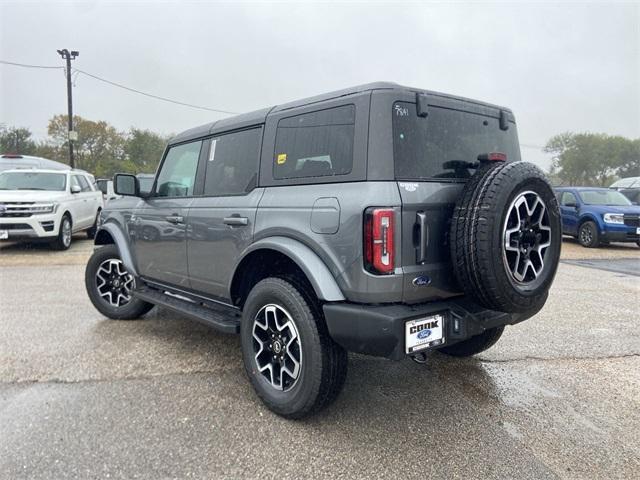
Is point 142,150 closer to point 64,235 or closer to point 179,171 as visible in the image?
point 64,235

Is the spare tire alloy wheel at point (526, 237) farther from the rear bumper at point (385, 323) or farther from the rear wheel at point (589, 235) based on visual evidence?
the rear wheel at point (589, 235)

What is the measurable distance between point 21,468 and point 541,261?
2.96 m

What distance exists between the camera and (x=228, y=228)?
3111mm

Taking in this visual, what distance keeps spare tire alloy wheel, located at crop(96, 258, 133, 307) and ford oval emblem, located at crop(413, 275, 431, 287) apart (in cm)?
329

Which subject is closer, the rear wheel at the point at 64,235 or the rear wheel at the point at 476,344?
the rear wheel at the point at 476,344

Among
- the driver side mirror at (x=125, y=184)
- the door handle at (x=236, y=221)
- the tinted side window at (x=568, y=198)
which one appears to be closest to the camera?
the door handle at (x=236, y=221)

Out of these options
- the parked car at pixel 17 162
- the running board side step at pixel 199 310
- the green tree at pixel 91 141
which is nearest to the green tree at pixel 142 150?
the green tree at pixel 91 141

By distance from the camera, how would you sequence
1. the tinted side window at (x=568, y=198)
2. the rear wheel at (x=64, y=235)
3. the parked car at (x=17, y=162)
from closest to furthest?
the rear wheel at (x=64, y=235)
the tinted side window at (x=568, y=198)
the parked car at (x=17, y=162)

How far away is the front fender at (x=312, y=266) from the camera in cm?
242

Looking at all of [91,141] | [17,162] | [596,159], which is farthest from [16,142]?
[596,159]

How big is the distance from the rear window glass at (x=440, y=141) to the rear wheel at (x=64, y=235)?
9.20m

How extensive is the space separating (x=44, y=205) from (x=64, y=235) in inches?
36.9

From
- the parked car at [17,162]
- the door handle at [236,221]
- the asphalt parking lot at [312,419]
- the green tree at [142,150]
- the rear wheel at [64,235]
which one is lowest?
the asphalt parking lot at [312,419]

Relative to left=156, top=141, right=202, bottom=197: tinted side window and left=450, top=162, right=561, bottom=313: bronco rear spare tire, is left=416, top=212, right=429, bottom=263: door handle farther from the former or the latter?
left=156, top=141, right=202, bottom=197: tinted side window
